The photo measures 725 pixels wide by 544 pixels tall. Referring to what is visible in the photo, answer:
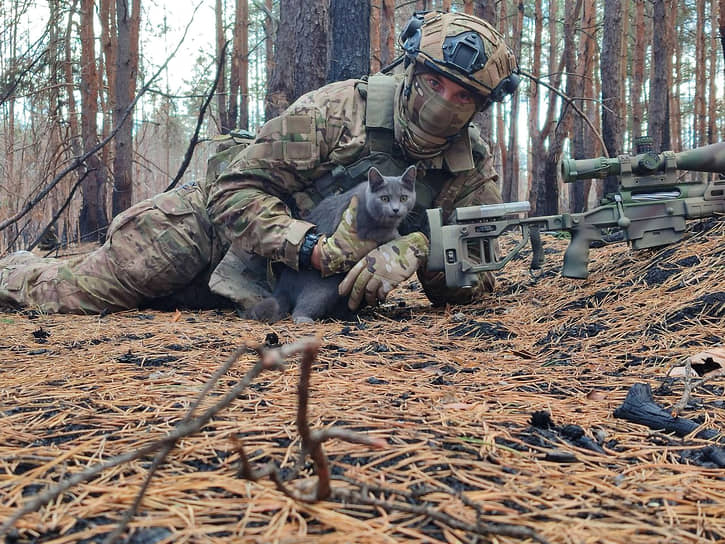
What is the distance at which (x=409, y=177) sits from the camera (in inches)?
154

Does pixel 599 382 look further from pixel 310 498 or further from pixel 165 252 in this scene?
pixel 165 252

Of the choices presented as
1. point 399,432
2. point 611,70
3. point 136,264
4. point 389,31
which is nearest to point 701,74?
point 611,70

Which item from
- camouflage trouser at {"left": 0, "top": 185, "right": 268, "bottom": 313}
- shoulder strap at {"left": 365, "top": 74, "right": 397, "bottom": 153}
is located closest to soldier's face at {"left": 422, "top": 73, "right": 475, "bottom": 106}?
shoulder strap at {"left": 365, "top": 74, "right": 397, "bottom": 153}

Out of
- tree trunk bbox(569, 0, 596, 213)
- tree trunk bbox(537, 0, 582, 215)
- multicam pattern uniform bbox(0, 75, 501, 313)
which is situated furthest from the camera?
tree trunk bbox(569, 0, 596, 213)

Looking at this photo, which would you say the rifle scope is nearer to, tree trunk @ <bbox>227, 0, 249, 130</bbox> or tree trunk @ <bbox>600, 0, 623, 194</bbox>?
tree trunk @ <bbox>600, 0, 623, 194</bbox>

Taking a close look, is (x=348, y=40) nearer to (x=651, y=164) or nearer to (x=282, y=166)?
(x=282, y=166)

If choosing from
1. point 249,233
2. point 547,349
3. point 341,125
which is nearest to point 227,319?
point 249,233

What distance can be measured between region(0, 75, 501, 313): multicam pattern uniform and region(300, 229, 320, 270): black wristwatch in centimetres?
5

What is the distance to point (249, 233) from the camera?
387cm

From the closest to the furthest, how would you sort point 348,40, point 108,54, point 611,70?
point 348,40 < point 611,70 < point 108,54

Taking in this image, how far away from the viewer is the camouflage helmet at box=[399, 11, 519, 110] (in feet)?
11.4

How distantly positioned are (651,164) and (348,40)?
2.72 m

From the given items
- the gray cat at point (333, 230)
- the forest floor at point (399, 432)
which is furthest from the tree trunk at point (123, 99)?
the forest floor at point (399, 432)

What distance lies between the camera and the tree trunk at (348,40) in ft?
16.9
